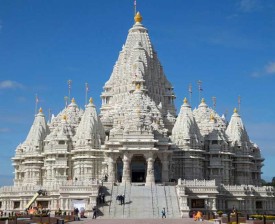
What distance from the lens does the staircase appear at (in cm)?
5959

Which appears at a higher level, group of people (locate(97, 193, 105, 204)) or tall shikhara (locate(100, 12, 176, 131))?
tall shikhara (locate(100, 12, 176, 131))

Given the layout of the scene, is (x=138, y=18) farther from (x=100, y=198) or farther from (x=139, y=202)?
(x=139, y=202)

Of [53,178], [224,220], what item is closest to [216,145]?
[53,178]

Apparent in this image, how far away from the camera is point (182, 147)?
82.7m

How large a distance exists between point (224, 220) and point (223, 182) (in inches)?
1498

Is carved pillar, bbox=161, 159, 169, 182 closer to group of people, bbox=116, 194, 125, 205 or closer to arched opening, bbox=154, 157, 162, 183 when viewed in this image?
arched opening, bbox=154, 157, 162, 183

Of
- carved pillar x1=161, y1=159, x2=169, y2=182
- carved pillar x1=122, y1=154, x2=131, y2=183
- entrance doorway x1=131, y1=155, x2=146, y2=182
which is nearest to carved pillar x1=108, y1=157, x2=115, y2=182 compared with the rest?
carved pillar x1=122, y1=154, x2=131, y2=183

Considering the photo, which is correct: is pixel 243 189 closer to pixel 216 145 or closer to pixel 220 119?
pixel 216 145

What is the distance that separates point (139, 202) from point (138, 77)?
29924 mm

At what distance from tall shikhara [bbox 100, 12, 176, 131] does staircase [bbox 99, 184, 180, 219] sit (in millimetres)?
21940

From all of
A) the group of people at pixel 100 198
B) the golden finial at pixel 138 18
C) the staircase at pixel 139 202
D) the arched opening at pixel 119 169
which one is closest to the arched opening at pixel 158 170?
the arched opening at pixel 119 169

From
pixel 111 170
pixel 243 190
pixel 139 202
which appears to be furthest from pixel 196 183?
pixel 111 170

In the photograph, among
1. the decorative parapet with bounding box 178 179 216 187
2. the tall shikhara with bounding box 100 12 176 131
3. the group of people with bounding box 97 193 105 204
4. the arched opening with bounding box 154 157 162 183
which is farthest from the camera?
the tall shikhara with bounding box 100 12 176 131

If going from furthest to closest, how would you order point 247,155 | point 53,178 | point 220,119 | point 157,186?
point 220,119, point 247,155, point 53,178, point 157,186
